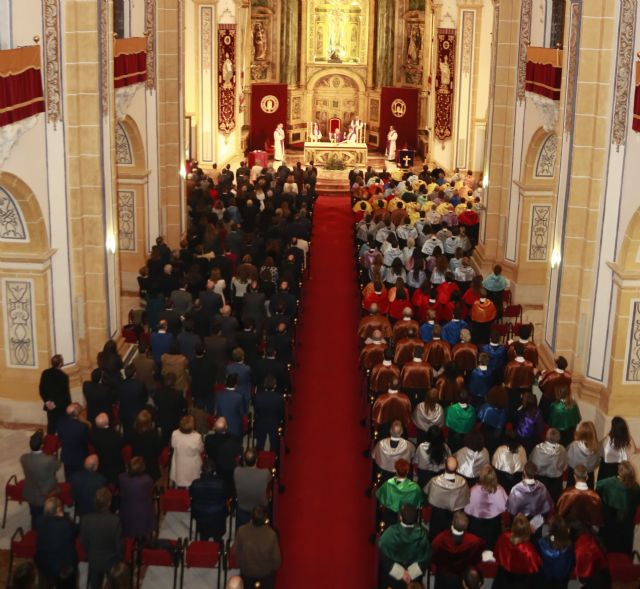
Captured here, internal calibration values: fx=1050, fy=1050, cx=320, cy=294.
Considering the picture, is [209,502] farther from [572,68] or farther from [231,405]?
[572,68]

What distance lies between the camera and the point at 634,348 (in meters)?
16.1

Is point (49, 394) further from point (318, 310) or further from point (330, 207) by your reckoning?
point (330, 207)

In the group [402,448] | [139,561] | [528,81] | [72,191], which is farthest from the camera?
[528,81]

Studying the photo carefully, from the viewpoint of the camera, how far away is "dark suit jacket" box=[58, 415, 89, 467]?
13109mm

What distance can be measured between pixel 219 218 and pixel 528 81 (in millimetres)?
8614

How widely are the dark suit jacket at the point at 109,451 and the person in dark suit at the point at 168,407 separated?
3.58ft

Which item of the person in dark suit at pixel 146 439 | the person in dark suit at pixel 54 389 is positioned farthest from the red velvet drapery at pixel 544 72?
the person in dark suit at pixel 146 439

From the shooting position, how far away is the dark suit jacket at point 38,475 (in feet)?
39.9

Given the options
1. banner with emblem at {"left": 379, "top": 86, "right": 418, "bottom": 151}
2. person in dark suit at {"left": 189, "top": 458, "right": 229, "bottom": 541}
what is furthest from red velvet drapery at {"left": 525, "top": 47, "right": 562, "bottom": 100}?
banner with emblem at {"left": 379, "top": 86, "right": 418, "bottom": 151}

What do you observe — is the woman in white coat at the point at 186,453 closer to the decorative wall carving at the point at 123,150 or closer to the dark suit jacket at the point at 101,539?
the dark suit jacket at the point at 101,539

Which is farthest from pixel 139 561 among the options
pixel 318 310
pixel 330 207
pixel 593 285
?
pixel 330 207

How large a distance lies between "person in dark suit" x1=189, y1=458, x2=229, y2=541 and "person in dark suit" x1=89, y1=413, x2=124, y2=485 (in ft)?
3.56

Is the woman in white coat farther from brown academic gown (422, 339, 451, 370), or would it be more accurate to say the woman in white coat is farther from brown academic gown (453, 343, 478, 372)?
brown academic gown (453, 343, 478, 372)

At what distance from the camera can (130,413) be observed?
14.1 meters
